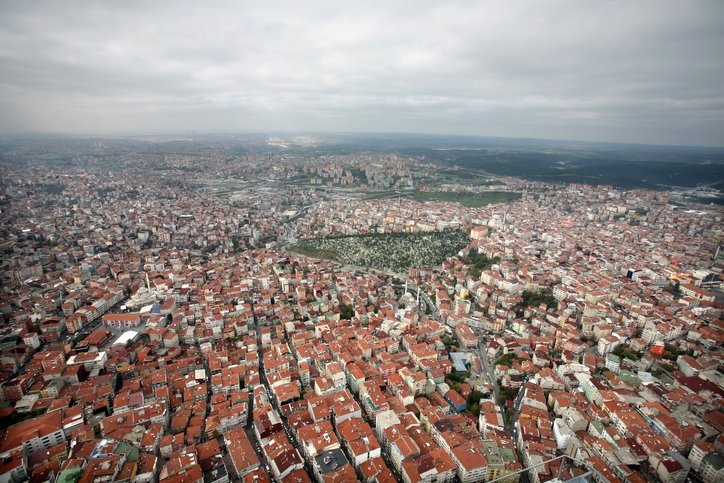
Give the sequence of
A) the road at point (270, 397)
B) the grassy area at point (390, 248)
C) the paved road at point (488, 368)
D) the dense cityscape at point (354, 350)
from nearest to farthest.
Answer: the dense cityscape at point (354, 350) → the road at point (270, 397) → the paved road at point (488, 368) → the grassy area at point (390, 248)

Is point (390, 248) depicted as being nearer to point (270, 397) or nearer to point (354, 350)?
point (354, 350)

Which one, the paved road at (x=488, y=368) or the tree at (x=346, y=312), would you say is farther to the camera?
the tree at (x=346, y=312)

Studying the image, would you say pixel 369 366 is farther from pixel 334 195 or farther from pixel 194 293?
pixel 334 195

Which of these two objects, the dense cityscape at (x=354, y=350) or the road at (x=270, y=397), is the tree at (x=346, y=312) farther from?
the road at (x=270, y=397)

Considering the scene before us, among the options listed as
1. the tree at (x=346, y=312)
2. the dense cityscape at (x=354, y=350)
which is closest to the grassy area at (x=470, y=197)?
the dense cityscape at (x=354, y=350)

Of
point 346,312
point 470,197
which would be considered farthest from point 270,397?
point 470,197

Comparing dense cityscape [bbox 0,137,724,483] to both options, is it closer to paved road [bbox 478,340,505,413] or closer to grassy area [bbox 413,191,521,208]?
paved road [bbox 478,340,505,413]

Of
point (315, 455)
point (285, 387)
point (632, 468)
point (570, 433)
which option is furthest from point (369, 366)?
point (632, 468)

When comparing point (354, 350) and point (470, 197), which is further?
point (470, 197)
